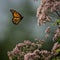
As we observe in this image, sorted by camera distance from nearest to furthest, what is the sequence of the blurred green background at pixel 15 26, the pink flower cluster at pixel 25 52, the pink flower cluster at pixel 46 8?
the pink flower cluster at pixel 46 8, the pink flower cluster at pixel 25 52, the blurred green background at pixel 15 26

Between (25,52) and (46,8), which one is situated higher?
(46,8)

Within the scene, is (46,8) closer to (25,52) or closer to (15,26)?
(25,52)

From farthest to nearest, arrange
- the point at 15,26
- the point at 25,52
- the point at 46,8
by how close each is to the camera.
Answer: the point at 15,26 < the point at 25,52 < the point at 46,8

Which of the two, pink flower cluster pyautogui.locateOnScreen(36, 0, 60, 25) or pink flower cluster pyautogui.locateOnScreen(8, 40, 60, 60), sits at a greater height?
pink flower cluster pyautogui.locateOnScreen(36, 0, 60, 25)

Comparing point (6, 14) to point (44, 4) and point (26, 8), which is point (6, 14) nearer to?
point (26, 8)

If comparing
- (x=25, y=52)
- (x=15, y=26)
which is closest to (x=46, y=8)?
(x=25, y=52)

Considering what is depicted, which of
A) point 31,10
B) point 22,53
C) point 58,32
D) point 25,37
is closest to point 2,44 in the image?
point 25,37

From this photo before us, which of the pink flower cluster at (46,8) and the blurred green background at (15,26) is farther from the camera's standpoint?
the blurred green background at (15,26)

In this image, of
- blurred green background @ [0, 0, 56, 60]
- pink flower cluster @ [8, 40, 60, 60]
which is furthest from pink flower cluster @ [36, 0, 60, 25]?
blurred green background @ [0, 0, 56, 60]

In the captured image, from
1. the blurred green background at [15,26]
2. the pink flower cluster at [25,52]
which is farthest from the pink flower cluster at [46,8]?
the blurred green background at [15,26]

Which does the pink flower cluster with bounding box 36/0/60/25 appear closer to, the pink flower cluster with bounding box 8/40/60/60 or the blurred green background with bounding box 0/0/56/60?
the pink flower cluster with bounding box 8/40/60/60

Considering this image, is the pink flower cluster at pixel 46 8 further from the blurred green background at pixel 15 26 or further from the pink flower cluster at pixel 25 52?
the blurred green background at pixel 15 26

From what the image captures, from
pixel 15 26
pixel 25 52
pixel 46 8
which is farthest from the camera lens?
pixel 15 26
